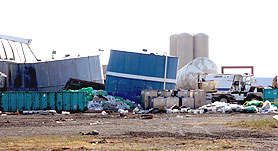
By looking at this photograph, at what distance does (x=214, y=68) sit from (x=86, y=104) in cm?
2609

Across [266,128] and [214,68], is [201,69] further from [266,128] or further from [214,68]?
[266,128]

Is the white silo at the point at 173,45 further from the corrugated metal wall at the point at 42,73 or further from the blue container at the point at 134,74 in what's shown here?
the blue container at the point at 134,74

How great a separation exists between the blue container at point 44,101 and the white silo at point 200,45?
4372 cm

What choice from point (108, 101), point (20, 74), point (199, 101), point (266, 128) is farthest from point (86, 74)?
point (266, 128)

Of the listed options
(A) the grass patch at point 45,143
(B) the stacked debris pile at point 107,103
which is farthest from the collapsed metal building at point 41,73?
(A) the grass patch at point 45,143

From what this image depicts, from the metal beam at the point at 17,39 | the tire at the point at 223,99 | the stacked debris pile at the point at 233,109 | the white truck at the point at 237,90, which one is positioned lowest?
the stacked debris pile at the point at 233,109

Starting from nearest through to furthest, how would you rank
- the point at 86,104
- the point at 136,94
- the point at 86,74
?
the point at 86,104 → the point at 136,94 → the point at 86,74

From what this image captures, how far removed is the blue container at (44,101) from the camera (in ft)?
117

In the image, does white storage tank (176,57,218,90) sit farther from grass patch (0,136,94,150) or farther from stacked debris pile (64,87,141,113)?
grass patch (0,136,94,150)

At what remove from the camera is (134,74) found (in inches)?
1699

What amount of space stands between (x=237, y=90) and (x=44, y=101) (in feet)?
55.6

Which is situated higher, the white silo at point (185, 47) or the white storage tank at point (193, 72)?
the white silo at point (185, 47)

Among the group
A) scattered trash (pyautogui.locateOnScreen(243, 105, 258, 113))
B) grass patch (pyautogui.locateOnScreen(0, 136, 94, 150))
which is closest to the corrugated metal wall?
scattered trash (pyautogui.locateOnScreen(243, 105, 258, 113))

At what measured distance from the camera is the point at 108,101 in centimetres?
3881
